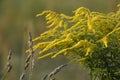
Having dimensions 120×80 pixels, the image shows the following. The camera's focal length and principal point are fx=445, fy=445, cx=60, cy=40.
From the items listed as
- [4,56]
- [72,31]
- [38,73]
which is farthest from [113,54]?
[4,56]

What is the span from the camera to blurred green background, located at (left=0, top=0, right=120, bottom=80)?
208 inches

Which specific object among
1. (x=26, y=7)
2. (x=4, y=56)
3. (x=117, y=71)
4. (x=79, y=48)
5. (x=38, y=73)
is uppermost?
(x=26, y=7)

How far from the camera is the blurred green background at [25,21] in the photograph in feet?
17.3

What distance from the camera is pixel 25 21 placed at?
620 cm

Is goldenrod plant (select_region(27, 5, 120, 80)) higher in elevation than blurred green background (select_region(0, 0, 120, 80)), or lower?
lower

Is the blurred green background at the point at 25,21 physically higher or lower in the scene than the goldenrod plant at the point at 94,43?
higher

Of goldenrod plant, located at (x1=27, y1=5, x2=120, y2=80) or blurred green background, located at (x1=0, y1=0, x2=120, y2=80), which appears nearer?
goldenrod plant, located at (x1=27, y1=5, x2=120, y2=80)

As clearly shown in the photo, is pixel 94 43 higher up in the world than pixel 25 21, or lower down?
lower down

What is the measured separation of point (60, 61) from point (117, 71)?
286 centimetres

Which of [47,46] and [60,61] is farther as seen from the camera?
[60,61]

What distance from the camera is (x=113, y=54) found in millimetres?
2385

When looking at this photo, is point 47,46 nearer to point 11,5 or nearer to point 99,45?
point 99,45

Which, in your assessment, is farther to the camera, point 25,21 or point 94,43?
point 25,21

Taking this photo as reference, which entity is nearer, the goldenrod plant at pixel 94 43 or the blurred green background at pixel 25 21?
the goldenrod plant at pixel 94 43
